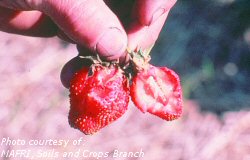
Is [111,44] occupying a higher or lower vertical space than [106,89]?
higher

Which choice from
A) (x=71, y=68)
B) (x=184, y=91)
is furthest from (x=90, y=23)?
(x=184, y=91)

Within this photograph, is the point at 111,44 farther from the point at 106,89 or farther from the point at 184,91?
the point at 184,91

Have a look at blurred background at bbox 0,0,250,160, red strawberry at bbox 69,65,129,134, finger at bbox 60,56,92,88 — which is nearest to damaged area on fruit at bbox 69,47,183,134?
red strawberry at bbox 69,65,129,134

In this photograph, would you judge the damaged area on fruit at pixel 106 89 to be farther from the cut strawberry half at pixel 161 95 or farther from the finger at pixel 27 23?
the finger at pixel 27 23

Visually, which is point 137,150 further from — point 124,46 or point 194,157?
point 124,46

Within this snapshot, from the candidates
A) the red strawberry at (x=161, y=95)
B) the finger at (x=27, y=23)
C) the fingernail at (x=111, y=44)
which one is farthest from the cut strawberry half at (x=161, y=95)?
the finger at (x=27, y=23)

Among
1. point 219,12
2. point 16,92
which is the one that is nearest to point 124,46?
point 16,92
